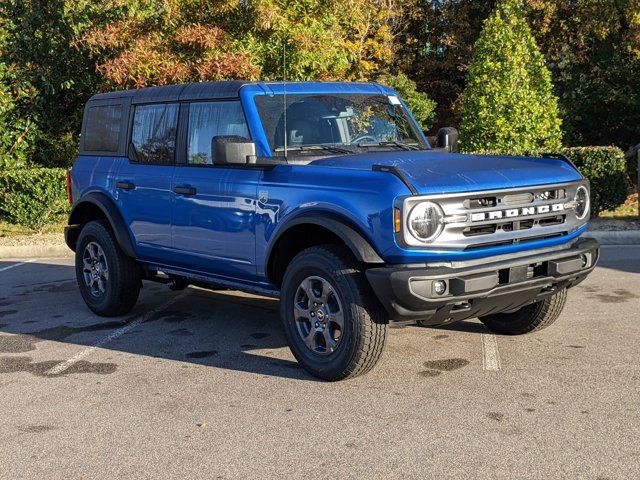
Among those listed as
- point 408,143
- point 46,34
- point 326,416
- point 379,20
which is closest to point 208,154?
point 408,143

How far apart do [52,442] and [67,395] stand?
89 centimetres

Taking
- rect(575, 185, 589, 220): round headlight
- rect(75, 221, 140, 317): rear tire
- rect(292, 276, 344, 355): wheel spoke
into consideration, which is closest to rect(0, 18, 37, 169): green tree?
rect(75, 221, 140, 317): rear tire

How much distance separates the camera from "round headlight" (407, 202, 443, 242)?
5088 millimetres

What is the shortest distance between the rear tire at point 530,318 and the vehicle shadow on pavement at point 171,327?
168cm

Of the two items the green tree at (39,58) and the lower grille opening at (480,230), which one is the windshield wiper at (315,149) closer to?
the lower grille opening at (480,230)

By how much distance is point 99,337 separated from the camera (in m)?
7.15

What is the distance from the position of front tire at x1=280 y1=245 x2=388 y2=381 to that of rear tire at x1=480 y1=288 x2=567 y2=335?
167cm

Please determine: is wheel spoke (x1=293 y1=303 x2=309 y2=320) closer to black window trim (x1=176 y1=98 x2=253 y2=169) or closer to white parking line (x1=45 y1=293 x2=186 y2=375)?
black window trim (x1=176 y1=98 x2=253 y2=169)

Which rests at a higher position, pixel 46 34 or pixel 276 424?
pixel 46 34

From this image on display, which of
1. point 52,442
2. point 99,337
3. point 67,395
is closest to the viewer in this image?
point 52,442

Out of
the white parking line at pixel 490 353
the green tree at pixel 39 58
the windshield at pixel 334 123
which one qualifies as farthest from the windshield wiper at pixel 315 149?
the green tree at pixel 39 58

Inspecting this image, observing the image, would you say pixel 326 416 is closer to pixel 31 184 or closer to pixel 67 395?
pixel 67 395

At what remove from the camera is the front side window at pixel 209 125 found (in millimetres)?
6406

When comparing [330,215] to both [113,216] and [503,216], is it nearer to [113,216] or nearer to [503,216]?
[503,216]
